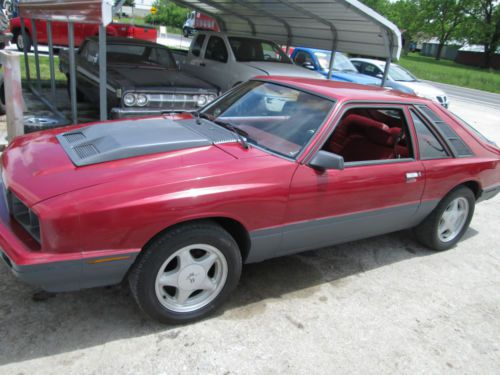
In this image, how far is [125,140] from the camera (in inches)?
119

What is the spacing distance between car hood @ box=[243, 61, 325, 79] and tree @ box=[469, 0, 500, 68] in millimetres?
51963

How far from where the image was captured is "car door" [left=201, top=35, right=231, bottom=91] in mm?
A: 9406

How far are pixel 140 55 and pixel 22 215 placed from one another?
5631 mm

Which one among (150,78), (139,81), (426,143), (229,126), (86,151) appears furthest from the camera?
(150,78)

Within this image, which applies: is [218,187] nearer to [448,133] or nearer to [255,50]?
[448,133]

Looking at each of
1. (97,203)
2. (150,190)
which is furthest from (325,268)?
(97,203)

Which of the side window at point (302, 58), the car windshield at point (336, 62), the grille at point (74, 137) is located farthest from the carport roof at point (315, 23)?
the grille at point (74, 137)

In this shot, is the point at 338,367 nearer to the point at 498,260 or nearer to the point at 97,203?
the point at 97,203

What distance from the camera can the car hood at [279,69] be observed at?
896cm

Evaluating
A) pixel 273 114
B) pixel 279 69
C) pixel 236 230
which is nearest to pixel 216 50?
pixel 279 69

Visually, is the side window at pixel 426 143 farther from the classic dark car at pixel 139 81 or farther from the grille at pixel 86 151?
the classic dark car at pixel 139 81

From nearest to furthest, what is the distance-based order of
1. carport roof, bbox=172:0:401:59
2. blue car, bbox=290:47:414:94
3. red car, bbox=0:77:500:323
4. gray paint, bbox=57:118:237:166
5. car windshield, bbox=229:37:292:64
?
1. red car, bbox=0:77:500:323
2. gray paint, bbox=57:118:237:166
3. carport roof, bbox=172:0:401:59
4. car windshield, bbox=229:37:292:64
5. blue car, bbox=290:47:414:94

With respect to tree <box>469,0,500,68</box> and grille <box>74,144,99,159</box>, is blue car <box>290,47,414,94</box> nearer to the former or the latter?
grille <box>74,144,99,159</box>

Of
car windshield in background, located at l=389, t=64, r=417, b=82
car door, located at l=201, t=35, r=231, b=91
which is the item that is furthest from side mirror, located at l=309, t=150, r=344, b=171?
car windshield in background, located at l=389, t=64, r=417, b=82
